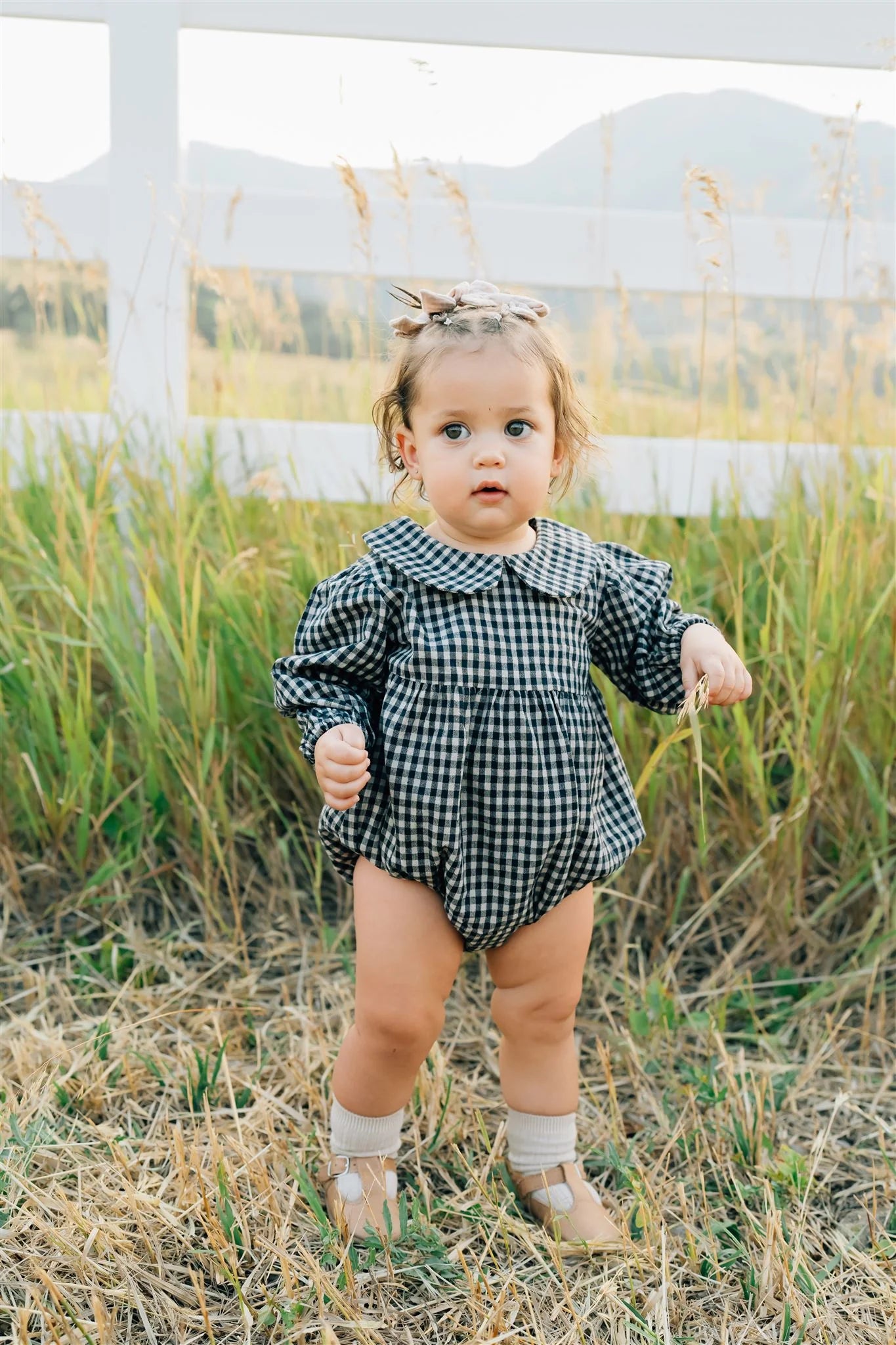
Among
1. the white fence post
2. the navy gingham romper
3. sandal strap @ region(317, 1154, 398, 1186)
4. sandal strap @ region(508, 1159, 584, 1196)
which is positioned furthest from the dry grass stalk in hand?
the white fence post

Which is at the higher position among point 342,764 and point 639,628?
point 639,628

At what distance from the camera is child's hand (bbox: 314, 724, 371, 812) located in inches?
49.1

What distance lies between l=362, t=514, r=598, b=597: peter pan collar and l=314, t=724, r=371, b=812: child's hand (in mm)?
207

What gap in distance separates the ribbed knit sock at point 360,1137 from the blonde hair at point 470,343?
0.81 meters

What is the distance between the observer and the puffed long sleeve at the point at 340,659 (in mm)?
1346

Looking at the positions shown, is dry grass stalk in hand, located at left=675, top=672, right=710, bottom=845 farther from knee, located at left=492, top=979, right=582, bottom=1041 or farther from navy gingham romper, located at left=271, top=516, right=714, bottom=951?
knee, located at left=492, top=979, right=582, bottom=1041

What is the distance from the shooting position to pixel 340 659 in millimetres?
1350

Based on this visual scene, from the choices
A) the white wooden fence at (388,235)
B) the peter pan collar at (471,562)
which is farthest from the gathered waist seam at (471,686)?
Answer: the white wooden fence at (388,235)

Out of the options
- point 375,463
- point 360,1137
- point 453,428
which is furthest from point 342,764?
point 375,463

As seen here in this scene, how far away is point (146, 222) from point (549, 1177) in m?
1.87

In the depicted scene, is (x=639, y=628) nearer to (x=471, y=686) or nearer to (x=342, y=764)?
(x=471, y=686)

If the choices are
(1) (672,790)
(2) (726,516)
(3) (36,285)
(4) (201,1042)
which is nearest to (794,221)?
(2) (726,516)

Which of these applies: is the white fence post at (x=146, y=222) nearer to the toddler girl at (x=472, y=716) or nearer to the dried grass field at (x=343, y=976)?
the dried grass field at (x=343, y=976)

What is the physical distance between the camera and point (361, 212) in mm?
1857
